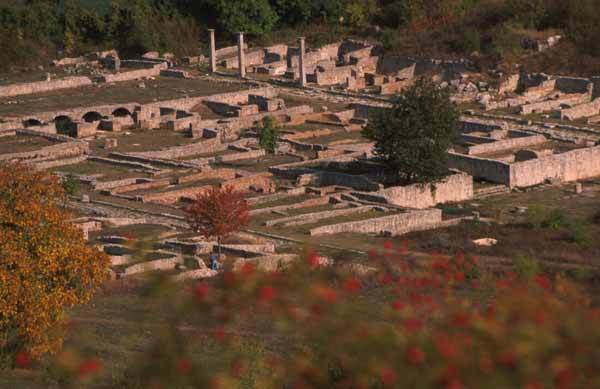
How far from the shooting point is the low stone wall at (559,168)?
47188 millimetres

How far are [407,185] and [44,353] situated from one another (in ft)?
72.9

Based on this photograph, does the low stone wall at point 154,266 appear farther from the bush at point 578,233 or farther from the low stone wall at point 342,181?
the low stone wall at point 342,181

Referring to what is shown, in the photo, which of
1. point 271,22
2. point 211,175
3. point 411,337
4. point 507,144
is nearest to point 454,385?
point 411,337

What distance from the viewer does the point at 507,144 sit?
51531 millimetres

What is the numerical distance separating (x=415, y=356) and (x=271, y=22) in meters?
64.5

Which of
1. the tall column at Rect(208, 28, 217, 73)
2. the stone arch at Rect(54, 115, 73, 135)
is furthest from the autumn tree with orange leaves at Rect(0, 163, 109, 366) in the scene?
the tall column at Rect(208, 28, 217, 73)

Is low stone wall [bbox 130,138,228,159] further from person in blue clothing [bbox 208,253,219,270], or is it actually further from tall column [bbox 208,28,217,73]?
tall column [bbox 208,28,217,73]

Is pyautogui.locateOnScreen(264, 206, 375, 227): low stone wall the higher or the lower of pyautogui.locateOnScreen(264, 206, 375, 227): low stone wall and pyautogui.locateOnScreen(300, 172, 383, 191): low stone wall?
the higher

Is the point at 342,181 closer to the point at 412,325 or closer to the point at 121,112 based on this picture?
the point at 121,112

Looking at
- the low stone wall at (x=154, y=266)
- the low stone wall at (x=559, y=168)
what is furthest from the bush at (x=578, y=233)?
the low stone wall at (x=154, y=266)

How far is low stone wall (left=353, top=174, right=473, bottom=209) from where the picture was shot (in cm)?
4389

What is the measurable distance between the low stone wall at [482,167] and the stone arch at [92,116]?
16.2m

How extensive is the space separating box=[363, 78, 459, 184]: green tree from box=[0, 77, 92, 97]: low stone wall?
21.4m

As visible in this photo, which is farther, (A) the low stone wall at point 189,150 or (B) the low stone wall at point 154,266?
(A) the low stone wall at point 189,150
